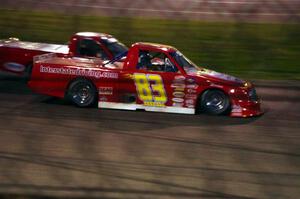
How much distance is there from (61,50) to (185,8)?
10.7 feet

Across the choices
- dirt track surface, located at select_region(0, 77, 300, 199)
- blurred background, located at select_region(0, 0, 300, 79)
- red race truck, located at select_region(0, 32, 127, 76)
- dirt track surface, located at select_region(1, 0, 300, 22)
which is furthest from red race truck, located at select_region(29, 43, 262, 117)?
blurred background, located at select_region(0, 0, 300, 79)

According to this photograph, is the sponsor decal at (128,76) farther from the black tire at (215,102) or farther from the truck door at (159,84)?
the black tire at (215,102)

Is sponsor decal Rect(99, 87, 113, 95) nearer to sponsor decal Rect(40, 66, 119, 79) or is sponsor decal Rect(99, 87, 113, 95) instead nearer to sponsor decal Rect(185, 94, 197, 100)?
sponsor decal Rect(40, 66, 119, 79)

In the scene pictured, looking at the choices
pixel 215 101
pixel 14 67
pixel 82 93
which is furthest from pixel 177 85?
pixel 14 67

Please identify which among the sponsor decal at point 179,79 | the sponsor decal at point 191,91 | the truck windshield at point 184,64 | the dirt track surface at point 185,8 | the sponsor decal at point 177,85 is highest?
the dirt track surface at point 185,8

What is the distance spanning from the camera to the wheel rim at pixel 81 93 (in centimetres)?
1017

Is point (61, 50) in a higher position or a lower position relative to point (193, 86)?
higher

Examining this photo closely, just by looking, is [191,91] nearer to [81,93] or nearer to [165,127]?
[165,127]

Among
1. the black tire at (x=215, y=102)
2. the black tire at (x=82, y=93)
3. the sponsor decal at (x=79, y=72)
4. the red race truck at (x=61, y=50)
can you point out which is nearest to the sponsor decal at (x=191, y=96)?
the black tire at (x=215, y=102)

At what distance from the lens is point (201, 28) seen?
15164mm

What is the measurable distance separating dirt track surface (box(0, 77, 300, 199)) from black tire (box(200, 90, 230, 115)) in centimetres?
34

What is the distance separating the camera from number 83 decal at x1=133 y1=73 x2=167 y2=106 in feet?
32.3

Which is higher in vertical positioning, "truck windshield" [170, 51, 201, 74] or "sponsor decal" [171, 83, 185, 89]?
"truck windshield" [170, 51, 201, 74]

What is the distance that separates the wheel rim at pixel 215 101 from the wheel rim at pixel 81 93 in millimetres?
1996
